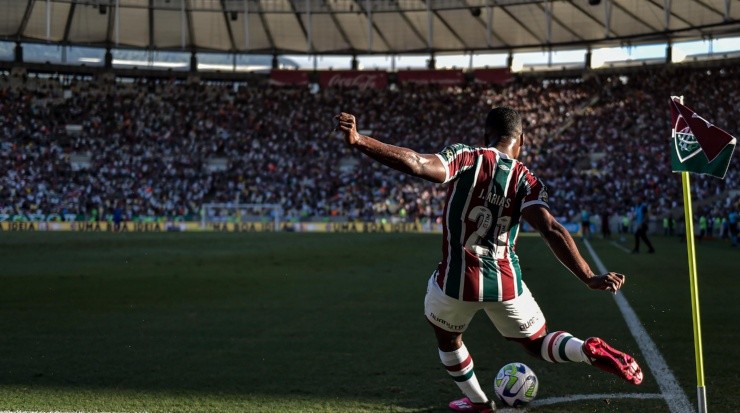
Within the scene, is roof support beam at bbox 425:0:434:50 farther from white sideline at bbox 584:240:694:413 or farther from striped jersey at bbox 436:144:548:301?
striped jersey at bbox 436:144:548:301

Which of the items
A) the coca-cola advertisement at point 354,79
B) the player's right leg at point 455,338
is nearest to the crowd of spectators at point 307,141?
the coca-cola advertisement at point 354,79

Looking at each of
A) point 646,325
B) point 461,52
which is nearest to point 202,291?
point 646,325

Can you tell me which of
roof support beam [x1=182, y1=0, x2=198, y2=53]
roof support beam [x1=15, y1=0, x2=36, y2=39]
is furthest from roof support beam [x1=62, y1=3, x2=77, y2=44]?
roof support beam [x1=182, y1=0, x2=198, y2=53]

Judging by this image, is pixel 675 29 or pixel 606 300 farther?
pixel 675 29

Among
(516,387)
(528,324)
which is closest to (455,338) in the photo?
(528,324)

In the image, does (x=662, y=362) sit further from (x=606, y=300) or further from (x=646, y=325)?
(x=606, y=300)

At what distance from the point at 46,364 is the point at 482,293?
4.59m

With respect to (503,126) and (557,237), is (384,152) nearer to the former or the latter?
(503,126)

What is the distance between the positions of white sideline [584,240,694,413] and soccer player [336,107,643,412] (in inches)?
52.3

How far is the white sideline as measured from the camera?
18.9 ft

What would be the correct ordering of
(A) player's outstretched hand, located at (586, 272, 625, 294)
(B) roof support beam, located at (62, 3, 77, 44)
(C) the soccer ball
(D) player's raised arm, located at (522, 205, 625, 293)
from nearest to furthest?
(A) player's outstretched hand, located at (586, 272, 625, 294)
(D) player's raised arm, located at (522, 205, 625, 293)
(C) the soccer ball
(B) roof support beam, located at (62, 3, 77, 44)

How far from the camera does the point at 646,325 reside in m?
9.81

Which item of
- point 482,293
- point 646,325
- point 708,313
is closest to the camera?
point 482,293

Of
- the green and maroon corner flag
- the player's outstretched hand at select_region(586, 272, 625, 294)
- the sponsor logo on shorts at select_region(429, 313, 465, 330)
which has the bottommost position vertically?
the sponsor logo on shorts at select_region(429, 313, 465, 330)
